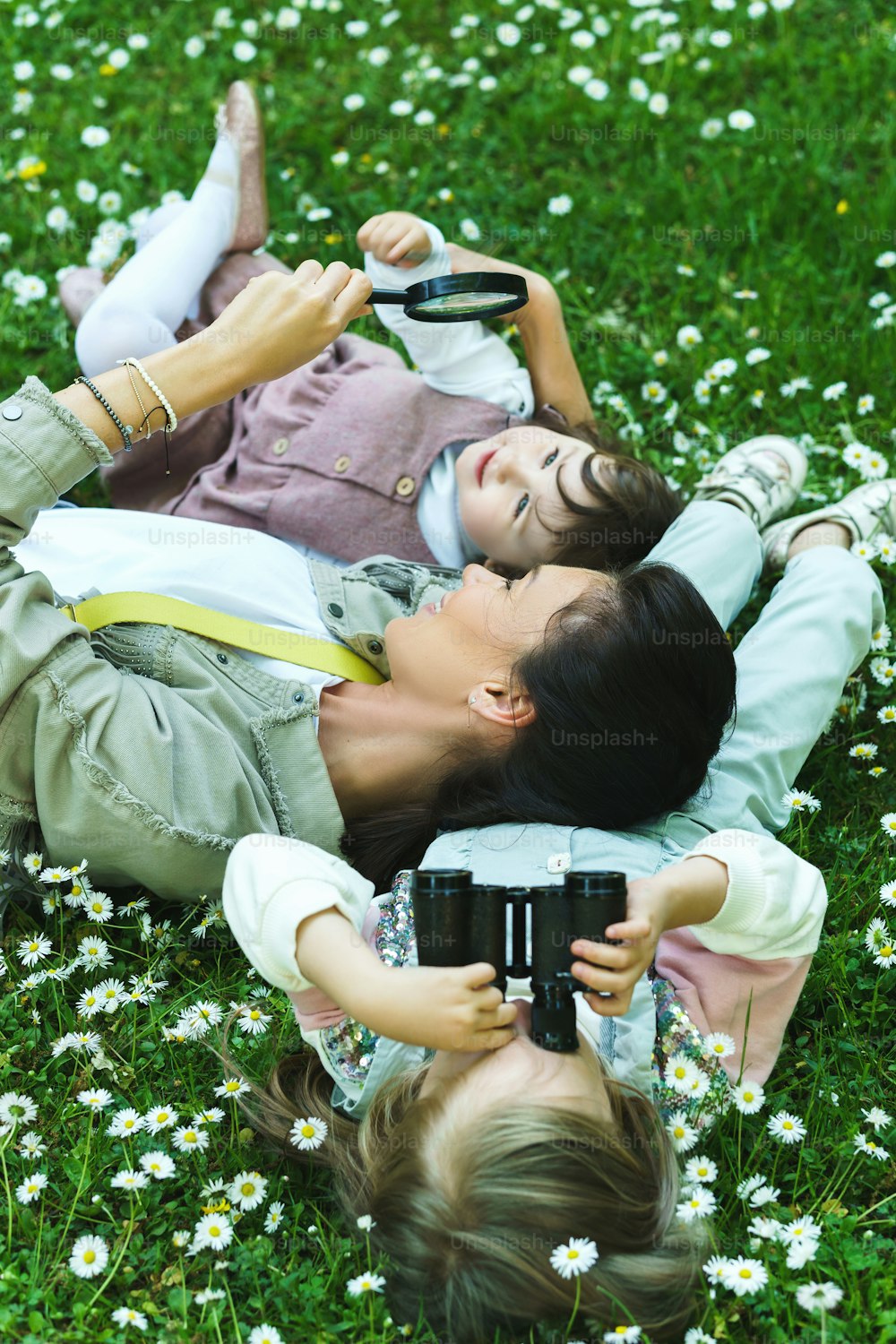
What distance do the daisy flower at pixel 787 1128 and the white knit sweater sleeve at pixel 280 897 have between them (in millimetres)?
808

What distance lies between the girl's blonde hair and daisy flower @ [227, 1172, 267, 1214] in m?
0.19

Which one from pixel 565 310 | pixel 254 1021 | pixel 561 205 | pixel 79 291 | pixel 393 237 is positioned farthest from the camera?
pixel 561 205

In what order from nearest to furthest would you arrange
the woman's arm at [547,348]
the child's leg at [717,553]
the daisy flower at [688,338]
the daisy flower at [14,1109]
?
the daisy flower at [14,1109], the child's leg at [717,553], the woman's arm at [547,348], the daisy flower at [688,338]

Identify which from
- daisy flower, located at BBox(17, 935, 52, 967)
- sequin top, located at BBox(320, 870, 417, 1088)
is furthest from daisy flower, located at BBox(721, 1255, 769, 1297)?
daisy flower, located at BBox(17, 935, 52, 967)

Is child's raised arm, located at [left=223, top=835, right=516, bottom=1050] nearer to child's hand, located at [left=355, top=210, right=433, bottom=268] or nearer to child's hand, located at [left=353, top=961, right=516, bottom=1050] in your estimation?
child's hand, located at [left=353, top=961, right=516, bottom=1050]

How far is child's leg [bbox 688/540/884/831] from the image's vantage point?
2824 millimetres

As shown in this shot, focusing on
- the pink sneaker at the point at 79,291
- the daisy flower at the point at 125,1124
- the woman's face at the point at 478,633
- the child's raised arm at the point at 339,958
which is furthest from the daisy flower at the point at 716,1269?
the pink sneaker at the point at 79,291

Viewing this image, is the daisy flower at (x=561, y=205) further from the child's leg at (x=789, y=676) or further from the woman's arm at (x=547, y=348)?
the child's leg at (x=789, y=676)

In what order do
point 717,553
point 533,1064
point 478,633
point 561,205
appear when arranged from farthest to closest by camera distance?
1. point 561,205
2. point 717,553
3. point 478,633
4. point 533,1064

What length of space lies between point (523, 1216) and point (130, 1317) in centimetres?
67

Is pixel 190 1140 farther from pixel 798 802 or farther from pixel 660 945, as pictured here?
pixel 798 802

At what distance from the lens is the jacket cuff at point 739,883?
2.21m

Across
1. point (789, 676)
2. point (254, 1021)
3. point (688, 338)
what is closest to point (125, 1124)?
point (254, 1021)

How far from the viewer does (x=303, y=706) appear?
8.95 ft
